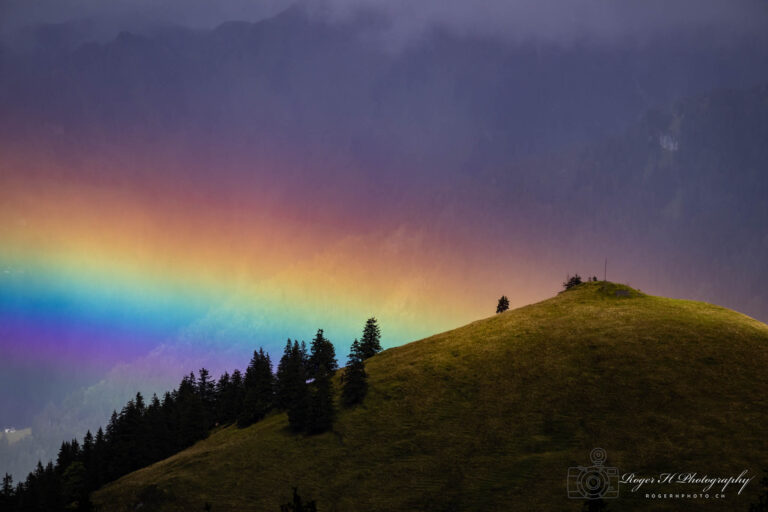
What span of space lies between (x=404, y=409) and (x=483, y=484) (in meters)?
23.1

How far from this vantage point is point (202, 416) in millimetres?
107062

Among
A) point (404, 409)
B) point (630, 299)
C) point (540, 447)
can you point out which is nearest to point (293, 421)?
point (404, 409)

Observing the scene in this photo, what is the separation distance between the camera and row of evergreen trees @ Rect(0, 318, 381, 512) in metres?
88.4

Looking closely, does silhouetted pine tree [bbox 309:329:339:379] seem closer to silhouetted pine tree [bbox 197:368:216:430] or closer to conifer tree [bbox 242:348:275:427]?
conifer tree [bbox 242:348:275:427]

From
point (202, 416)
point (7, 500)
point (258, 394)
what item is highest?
point (258, 394)

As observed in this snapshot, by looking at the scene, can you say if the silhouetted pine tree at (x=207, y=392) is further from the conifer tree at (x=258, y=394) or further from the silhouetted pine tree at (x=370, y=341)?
the silhouetted pine tree at (x=370, y=341)

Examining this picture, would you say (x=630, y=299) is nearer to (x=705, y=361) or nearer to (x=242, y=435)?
(x=705, y=361)

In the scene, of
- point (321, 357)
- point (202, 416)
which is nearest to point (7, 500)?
point (202, 416)

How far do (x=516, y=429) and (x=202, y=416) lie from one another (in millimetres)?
62276

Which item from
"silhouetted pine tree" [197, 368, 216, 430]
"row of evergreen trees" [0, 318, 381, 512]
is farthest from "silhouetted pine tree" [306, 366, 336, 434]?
"silhouetted pine tree" [197, 368, 216, 430]

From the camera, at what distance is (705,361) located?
281 feet

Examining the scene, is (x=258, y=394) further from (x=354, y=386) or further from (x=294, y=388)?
(x=354, y=386)

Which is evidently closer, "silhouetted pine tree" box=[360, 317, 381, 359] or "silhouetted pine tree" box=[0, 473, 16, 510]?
"silhouetted pine tree" box=[0, 473, 16, 510]

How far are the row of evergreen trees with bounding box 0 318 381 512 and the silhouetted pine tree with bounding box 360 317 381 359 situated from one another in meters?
0.22
